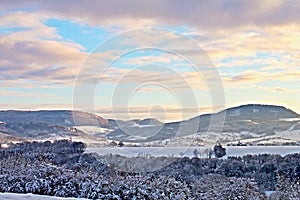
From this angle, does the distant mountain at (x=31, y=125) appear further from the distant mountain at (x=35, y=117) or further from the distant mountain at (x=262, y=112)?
the distant mountain at (x=262, y=112)

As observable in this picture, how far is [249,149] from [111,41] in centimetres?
2820

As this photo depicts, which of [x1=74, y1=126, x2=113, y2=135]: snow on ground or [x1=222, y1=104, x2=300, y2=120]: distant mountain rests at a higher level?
[x1=222, y1=104, x2=300, y2=120]: distant mountain

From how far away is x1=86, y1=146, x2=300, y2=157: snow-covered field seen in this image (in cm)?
2573

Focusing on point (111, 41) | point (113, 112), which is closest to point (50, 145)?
point (113, 112)

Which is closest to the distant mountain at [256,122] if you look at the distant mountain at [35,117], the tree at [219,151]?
the tree at [219,151]

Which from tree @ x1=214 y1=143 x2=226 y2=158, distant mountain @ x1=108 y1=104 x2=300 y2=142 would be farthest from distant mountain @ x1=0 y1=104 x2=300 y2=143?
tree @ x1=214 y1=143 x2=226 y2=158

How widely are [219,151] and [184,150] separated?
967 cm

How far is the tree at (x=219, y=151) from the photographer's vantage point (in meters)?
35.4

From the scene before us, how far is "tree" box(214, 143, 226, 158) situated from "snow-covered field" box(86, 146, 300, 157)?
2.42 ft

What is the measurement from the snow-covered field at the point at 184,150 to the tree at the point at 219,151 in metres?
0.74

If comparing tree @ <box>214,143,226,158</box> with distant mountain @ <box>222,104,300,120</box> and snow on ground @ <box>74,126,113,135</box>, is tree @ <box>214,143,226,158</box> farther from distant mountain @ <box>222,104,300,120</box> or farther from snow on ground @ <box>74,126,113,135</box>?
snow on ground @ <box>74,126,113,135</box>

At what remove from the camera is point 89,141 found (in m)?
33.5

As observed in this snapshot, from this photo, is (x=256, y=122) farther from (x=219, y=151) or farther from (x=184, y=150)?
(x=184, y=150)

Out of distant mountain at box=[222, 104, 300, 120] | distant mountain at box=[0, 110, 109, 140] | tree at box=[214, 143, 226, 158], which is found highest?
distant mountain at box=[222, 104, 300, 120]
